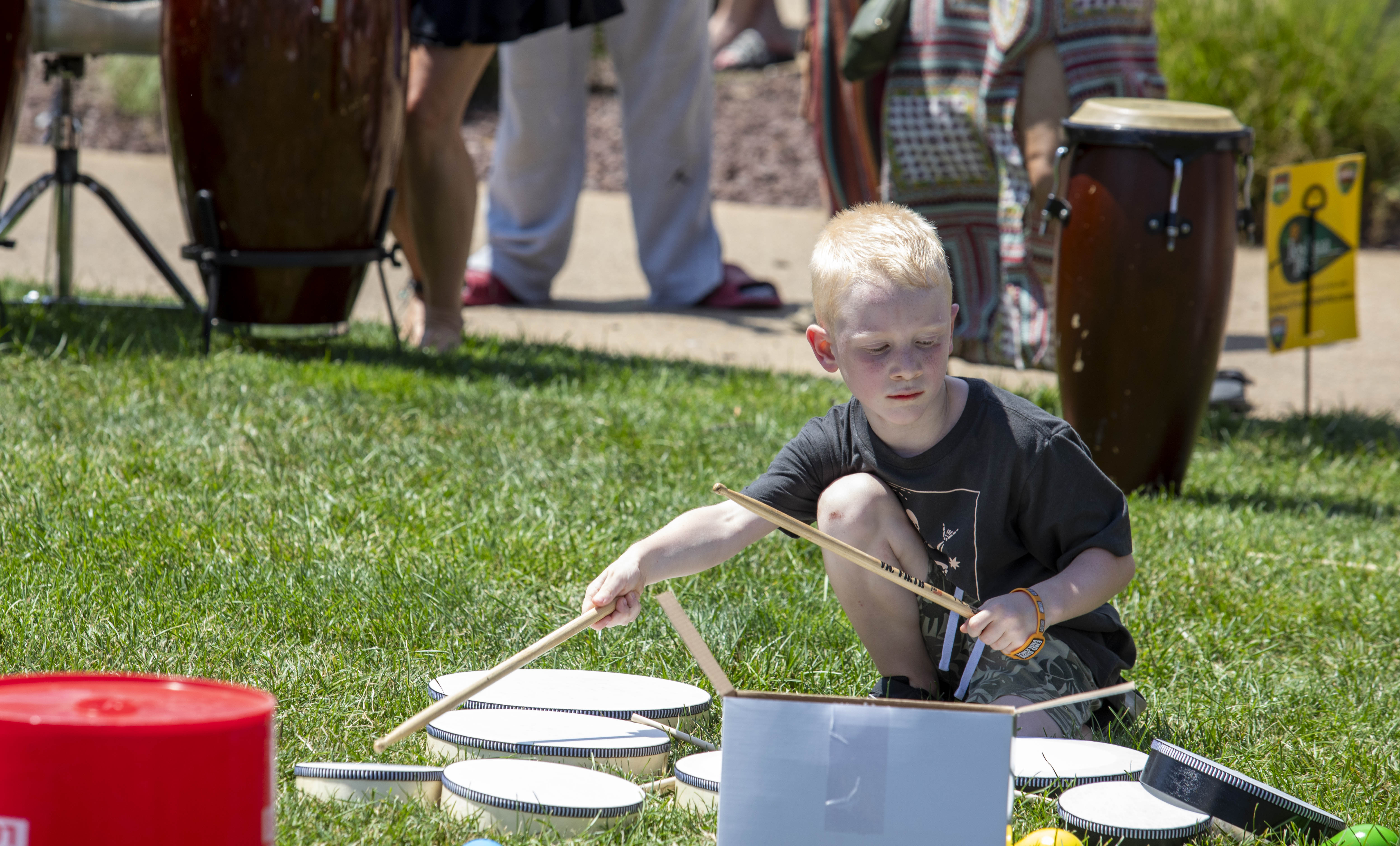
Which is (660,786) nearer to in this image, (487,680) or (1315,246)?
(487,680)

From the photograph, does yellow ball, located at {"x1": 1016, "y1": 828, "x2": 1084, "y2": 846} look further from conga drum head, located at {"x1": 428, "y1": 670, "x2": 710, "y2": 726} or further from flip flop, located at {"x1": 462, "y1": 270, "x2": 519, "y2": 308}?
flip flop, located at {"x1": 462, "y1": 270, "x2": 519, "y2": 308}

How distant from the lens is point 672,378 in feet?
14.1

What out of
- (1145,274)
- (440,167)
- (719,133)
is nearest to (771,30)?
(719,133)

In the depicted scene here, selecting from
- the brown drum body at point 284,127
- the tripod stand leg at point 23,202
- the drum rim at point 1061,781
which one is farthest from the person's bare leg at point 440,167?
the drum rim at point 1061,781

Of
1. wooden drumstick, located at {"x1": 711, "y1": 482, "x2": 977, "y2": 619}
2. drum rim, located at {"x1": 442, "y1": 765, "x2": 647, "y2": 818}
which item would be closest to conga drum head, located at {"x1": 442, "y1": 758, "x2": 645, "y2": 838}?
drum rim, located at {"x1": 442, "y1": 765, "x2": 647, "y2": 818}

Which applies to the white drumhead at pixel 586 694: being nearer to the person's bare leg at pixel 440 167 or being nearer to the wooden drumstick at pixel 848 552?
the wooden drumstick at pixel 848 552

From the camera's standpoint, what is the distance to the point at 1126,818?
161 centimetres

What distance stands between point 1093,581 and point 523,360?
9.17ft

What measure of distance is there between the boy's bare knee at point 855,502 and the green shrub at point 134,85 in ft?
29.0

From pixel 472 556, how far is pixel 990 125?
232cm

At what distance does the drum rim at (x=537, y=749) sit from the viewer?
67.8 inches

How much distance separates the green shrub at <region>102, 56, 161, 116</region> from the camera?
32.1 ft

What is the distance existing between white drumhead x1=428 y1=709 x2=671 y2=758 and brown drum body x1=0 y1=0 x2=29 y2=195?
2778mm

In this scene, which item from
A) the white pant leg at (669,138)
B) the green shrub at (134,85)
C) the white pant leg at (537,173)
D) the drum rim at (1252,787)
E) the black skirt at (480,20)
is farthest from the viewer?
the green shrub at (134,85)
